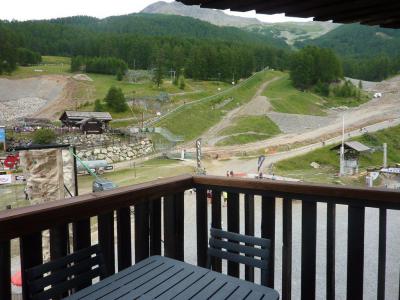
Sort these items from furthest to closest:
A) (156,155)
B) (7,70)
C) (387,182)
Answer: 1. (156,155)
2. (7,70)
3. (387,182)

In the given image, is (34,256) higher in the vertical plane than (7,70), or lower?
lower

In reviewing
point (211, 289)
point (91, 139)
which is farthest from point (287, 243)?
point (91, 139)

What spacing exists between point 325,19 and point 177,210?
1.24m

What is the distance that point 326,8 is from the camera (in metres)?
1.46

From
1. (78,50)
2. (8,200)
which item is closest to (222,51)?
(78,50)

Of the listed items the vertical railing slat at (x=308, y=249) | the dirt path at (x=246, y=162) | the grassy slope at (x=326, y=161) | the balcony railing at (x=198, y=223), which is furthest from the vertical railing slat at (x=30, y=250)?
the grassy slope at (x=326, y=161)

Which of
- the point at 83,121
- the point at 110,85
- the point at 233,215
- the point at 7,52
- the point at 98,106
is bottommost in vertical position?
the point at 83,121

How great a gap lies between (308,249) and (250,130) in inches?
1576

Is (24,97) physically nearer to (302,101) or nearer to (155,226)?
(155,226)

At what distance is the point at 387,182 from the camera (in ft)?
68.5

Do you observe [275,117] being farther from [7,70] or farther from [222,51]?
[7,70]

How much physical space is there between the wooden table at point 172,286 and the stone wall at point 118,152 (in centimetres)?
2359

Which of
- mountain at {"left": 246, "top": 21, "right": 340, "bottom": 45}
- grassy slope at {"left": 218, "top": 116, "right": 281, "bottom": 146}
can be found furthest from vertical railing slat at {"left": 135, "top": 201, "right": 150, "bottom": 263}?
mountain at {"left": 246, "top": 21, "right": 340, "bottom": 45}

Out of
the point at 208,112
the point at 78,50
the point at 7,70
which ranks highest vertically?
the point at 78,50
